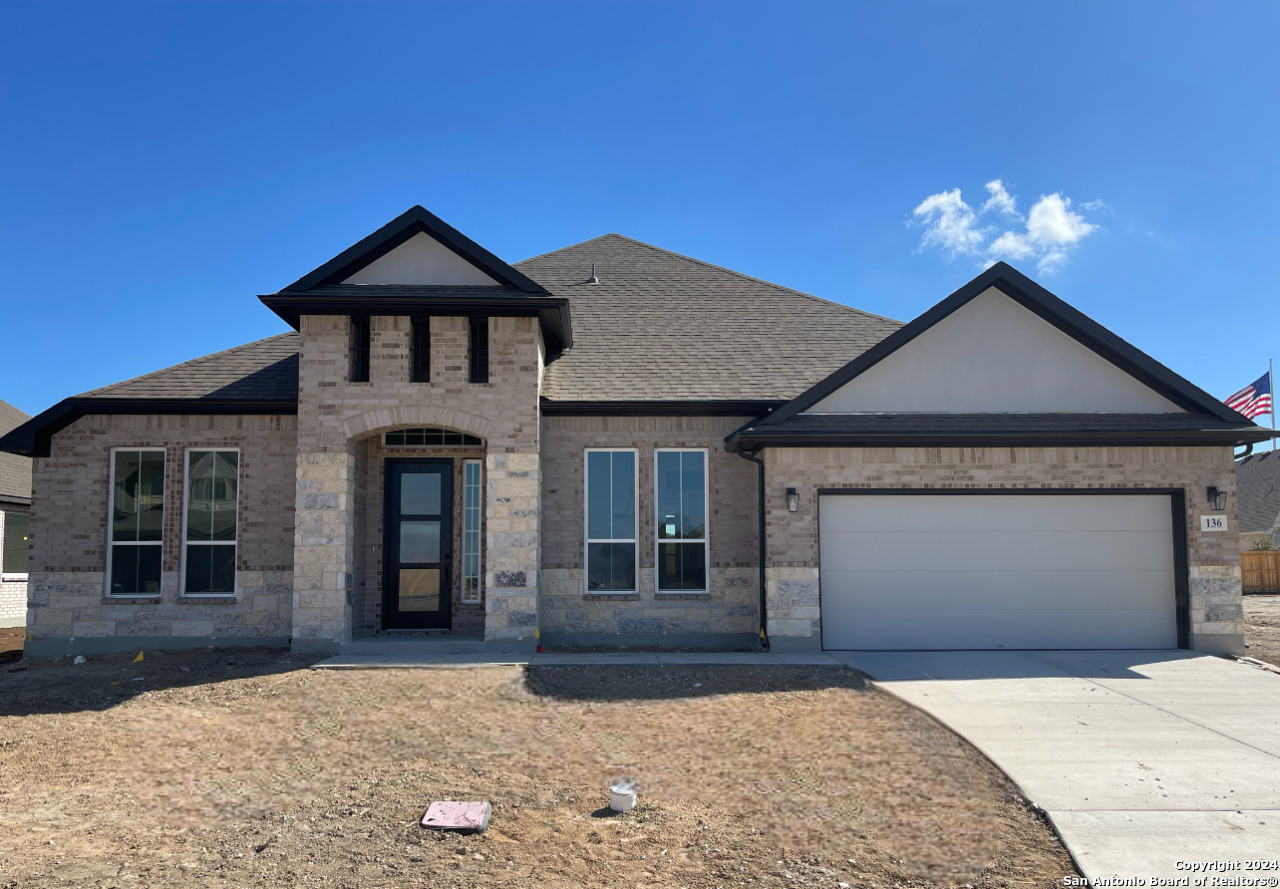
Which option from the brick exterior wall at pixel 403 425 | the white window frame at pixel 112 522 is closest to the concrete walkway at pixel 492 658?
the brick exterior wall at pixel 403 425

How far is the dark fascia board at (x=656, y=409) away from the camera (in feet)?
38.8

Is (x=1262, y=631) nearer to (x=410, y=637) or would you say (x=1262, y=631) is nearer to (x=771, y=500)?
(x=771, y=500)

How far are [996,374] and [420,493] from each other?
344 inches

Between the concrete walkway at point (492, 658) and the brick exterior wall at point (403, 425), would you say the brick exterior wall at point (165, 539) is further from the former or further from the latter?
the concrete walkway at point (492, 658)

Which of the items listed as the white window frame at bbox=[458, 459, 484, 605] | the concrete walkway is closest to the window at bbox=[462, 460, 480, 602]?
the white window frame at bbox=[458, 459, 484, 605]

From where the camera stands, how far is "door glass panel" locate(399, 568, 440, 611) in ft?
39.8

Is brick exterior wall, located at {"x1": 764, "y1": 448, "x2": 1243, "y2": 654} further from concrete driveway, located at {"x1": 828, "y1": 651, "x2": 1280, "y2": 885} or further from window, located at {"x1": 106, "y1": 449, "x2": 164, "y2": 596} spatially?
window, located at {"x1": 106, "y1": 449, "x2": 164, "y2": 596}

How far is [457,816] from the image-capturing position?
5293 mm

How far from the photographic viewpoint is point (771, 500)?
11125mm

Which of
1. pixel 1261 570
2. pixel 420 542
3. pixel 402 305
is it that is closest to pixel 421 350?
pixel 402 305

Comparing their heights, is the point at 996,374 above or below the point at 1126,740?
above

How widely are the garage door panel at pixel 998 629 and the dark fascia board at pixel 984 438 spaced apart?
7.66 feet

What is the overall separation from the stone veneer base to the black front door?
168cm

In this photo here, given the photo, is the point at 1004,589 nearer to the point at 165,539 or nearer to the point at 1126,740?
the point at 1126,740
